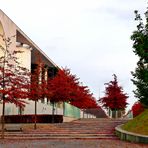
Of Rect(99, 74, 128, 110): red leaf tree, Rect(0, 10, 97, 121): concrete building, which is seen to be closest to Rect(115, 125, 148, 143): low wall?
Rect(0, 10, 97, 121): concrete building

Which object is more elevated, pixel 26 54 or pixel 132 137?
pixel 26 54

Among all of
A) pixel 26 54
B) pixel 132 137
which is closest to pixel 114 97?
pixel 26 54

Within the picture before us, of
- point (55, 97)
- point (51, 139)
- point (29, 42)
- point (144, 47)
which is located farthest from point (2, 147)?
point (29, 42)

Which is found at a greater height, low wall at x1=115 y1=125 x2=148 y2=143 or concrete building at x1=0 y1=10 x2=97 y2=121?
concrete building at x1=0 y1=10 x2=97 y2=121

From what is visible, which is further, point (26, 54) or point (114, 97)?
point (114, 97)

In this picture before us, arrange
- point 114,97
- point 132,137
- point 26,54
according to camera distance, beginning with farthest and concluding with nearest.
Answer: point 114,97, point 26,54, point 132,137

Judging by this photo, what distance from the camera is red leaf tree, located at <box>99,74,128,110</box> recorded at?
76250mm

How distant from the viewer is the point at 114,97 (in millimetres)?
76812

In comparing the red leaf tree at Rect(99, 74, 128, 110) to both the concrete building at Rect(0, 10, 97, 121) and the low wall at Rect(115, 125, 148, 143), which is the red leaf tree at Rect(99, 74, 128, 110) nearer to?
the concrete building at Rect(0, 10, 97, 121)

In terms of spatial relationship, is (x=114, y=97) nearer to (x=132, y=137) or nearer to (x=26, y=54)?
(x=26, y=54)

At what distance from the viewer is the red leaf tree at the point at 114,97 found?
250 ft

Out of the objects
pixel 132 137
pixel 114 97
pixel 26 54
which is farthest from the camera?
pixel 114 97

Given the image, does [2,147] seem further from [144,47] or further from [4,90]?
[144,47]

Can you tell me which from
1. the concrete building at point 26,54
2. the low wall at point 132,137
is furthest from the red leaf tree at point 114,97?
the low wall at point 132,137
